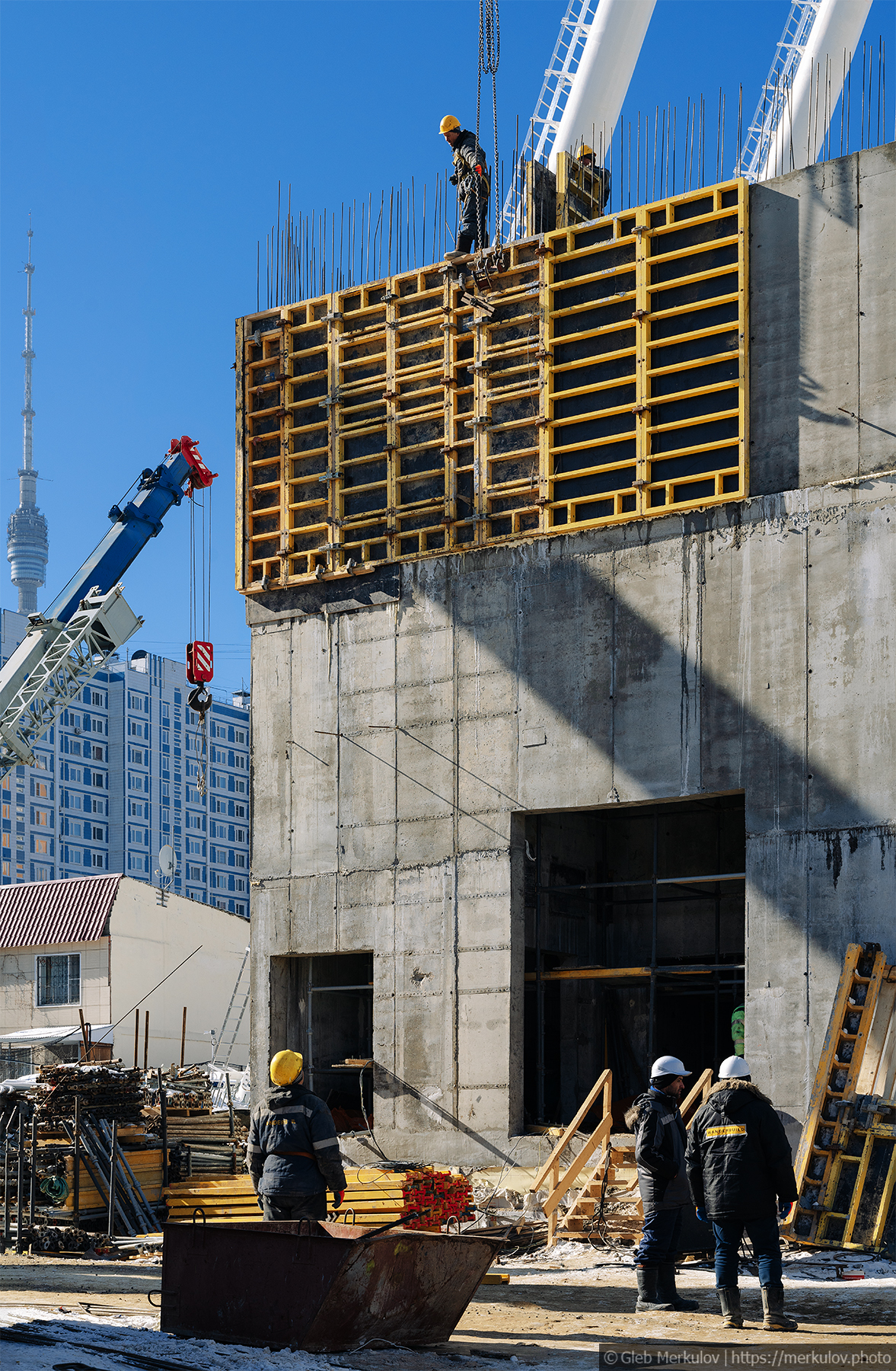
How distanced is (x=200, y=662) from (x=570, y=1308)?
17703 millimetres

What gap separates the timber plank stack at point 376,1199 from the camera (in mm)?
17781

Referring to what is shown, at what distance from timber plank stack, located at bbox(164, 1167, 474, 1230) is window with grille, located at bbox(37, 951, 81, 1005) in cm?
2666

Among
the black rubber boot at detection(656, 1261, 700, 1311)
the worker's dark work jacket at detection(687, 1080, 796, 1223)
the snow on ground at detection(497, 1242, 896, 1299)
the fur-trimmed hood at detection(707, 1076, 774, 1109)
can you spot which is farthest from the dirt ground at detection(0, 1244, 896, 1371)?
the fur-trimmed hood at detection(707, 1076, 774, 1109)

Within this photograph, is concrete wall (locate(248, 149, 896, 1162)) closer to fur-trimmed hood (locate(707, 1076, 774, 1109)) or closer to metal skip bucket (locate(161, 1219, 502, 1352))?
fur-trimmed hood (locate(707, 1076, 774, 1109))

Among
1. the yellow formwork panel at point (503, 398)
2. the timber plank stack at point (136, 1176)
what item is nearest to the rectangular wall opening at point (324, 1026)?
the timber plank stack at point (136, 1176)

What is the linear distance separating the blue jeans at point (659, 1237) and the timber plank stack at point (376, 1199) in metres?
6.35

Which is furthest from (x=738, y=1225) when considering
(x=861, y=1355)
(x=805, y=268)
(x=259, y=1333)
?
(x=805, y=268)

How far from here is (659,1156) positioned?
35.5 ft

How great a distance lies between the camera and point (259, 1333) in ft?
30.3

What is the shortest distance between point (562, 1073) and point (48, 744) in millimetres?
97623

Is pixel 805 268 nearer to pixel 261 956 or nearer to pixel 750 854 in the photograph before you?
pixel 750 854

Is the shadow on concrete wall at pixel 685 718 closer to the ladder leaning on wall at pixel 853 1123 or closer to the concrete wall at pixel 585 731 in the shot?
the concrete wall at pixel 585 731

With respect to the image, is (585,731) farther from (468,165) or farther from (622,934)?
(468,165)

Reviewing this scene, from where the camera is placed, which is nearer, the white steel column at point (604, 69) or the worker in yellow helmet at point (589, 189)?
the worker in yellow helmet at point (589, 189)
